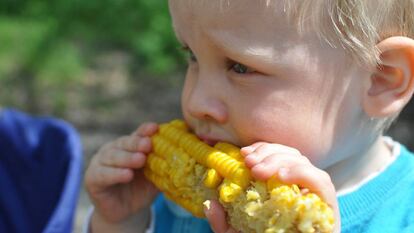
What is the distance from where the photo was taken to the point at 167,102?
5652 mm

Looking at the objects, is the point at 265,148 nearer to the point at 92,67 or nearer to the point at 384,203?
the point at 384,203

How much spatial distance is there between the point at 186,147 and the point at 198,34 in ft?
0.91

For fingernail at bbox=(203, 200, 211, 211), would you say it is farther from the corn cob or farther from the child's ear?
the child's ear

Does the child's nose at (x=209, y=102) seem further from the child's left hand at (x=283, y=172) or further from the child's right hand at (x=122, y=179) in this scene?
the child's right hand at (x=122, y=179)

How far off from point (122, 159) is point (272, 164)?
1.95 ft

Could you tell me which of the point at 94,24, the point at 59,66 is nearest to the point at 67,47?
the point at 59,66

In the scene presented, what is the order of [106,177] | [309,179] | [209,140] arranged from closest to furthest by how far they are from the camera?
[309,179] < [209,140] < [106,177]

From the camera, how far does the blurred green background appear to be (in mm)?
5270

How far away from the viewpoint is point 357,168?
1927mm

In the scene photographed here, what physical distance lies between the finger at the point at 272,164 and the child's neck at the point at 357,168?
368 mm

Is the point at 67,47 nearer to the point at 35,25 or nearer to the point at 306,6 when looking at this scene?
the point at 35,25

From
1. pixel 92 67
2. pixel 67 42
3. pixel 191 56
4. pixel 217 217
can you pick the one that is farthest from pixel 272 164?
pixel 92 67

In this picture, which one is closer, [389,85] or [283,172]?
[283,172]

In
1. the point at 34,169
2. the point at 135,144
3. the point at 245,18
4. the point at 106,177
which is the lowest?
the point at 34,169
